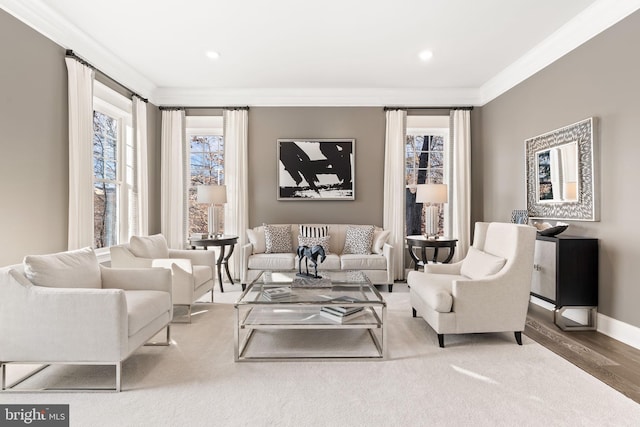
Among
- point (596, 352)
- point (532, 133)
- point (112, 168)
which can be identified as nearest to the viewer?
point (596, 352)

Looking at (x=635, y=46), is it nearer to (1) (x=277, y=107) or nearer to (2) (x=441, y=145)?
(2) (x=441, y=145)

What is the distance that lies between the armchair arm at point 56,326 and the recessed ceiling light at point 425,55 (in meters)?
3.95

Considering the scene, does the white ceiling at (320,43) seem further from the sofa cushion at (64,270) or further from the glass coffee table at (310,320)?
the glass coffee table at (310,320)

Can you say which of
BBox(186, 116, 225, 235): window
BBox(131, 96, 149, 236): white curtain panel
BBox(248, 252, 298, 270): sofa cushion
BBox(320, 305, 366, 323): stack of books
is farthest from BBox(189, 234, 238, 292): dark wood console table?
BBox(320, 305, 366, 323): stack of books

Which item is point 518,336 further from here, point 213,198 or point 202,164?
point 202,164

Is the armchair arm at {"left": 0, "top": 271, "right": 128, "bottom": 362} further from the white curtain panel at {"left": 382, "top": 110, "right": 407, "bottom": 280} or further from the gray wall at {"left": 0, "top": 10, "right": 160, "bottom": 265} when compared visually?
the white curtain panel at {"left": 382, "top": 110, "right": 407, "bottom": 280}

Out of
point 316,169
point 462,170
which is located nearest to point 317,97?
point 316,169

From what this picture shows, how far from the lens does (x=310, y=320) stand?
2.79 meters

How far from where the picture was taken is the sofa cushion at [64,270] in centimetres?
227

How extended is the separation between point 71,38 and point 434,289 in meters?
4.28

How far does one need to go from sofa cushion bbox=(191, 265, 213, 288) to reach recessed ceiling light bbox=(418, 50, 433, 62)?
3.50m

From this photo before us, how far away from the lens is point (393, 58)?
168 inches

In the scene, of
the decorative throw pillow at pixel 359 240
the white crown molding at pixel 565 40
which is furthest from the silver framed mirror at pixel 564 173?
the decorative throw pillow at pixel 359 240

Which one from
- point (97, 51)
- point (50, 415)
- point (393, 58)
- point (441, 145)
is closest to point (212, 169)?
point (97, 51)
